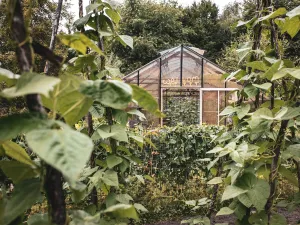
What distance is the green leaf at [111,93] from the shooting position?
1.37 ft

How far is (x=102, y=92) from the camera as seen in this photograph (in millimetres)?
420

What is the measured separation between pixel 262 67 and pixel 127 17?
2010cm

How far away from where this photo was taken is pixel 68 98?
435 mm

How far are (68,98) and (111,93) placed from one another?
6cm

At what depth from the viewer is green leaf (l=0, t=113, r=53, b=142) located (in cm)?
38

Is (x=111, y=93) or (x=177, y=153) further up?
(x=111, y=93)

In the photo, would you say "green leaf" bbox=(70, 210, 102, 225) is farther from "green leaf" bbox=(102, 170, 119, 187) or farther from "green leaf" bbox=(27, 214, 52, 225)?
"green leaf" bbox=(102, 170, 119, 187)

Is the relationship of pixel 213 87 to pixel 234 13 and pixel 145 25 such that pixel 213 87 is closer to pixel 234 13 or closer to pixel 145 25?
pixel 145 25

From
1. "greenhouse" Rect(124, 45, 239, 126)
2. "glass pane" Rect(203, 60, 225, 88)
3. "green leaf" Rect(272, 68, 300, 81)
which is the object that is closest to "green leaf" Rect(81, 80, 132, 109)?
"green leaf" Rect(272, 68, 300, 81)

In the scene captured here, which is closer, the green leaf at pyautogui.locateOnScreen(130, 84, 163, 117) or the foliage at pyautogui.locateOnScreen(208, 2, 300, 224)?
the green leaf at pyautogui.locateOnScreen(130, 84, 163, 117)

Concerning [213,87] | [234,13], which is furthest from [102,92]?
[234,13]

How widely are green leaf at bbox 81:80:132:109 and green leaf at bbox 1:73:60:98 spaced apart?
58 mm

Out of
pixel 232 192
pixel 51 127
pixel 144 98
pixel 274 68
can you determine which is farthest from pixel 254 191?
pixel 51 127

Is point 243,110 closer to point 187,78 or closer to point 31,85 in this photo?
point 31,85
